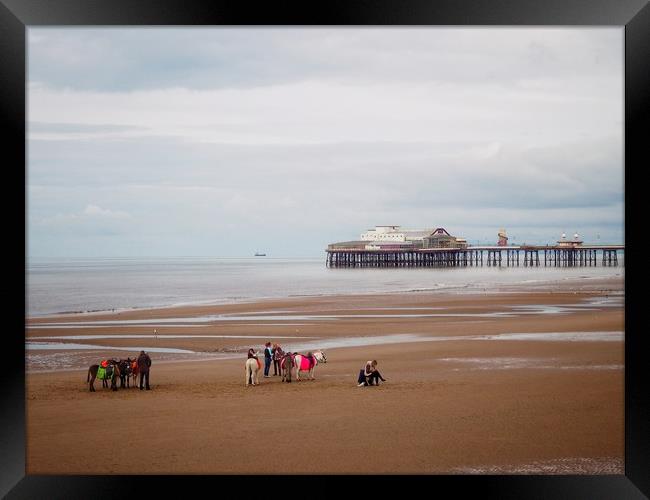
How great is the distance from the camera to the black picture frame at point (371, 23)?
4.45 metres

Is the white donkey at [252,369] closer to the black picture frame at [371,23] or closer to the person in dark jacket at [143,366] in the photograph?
the person in dark jacket at [143,366]

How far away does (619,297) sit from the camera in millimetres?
18000

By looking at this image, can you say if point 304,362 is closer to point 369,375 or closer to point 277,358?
point 277,358

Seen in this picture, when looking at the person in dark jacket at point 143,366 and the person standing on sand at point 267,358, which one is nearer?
the person in dark jacket at point 143,366

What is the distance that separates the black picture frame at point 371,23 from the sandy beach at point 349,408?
397mm

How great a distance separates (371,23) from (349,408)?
3.17 meters

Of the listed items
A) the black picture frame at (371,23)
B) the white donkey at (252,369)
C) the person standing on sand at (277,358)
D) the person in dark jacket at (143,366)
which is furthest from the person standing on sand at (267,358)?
the black picture frame at (371,23)

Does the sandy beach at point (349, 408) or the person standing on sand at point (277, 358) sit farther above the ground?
the person standing on sand at point (277, 358)

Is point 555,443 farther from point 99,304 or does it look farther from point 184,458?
point 99,304

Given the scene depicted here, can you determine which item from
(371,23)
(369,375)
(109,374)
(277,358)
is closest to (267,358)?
(277,358)

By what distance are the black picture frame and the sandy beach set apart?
1.30 feet

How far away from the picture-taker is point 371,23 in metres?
4.52

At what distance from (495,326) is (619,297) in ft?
22.4

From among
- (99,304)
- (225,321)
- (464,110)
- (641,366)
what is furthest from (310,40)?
(641,366)
